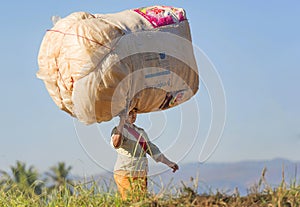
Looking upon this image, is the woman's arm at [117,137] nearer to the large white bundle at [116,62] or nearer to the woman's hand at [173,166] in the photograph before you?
the large white bundle at [116,62]

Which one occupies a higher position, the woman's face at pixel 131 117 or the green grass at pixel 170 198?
the woman's face at pixel 131 117

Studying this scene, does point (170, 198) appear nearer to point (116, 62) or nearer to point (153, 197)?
point (153, 197)

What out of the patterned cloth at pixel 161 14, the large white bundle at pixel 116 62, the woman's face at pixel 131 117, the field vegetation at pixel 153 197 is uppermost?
the patterned cloth at pixel 161 14

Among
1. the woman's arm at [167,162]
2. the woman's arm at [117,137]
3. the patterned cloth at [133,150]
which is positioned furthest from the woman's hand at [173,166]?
the woman's arm at [117,137]

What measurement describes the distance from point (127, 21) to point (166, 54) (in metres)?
0.50

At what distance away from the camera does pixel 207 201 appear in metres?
4.66

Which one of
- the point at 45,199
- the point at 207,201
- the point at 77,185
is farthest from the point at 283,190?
the point at 45,199

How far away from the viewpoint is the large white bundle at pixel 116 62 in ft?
19.8

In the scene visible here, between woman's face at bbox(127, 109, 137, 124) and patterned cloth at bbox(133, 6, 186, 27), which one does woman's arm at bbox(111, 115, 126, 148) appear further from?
patterned cloth at bbox(133, 6, 186, 27)

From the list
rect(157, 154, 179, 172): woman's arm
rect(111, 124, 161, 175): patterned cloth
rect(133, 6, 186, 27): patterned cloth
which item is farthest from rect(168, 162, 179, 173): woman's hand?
rect(133, 6, 186, 27): patterned cloth

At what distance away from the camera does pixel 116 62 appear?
238 inches

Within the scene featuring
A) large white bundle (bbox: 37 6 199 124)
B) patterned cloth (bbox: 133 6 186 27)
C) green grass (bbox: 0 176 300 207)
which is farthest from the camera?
patterned cloth (bbox: 133 6 186 27)

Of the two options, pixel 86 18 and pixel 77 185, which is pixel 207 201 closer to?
pixel 77 185

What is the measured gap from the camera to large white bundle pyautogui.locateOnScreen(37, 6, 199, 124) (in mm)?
6031
